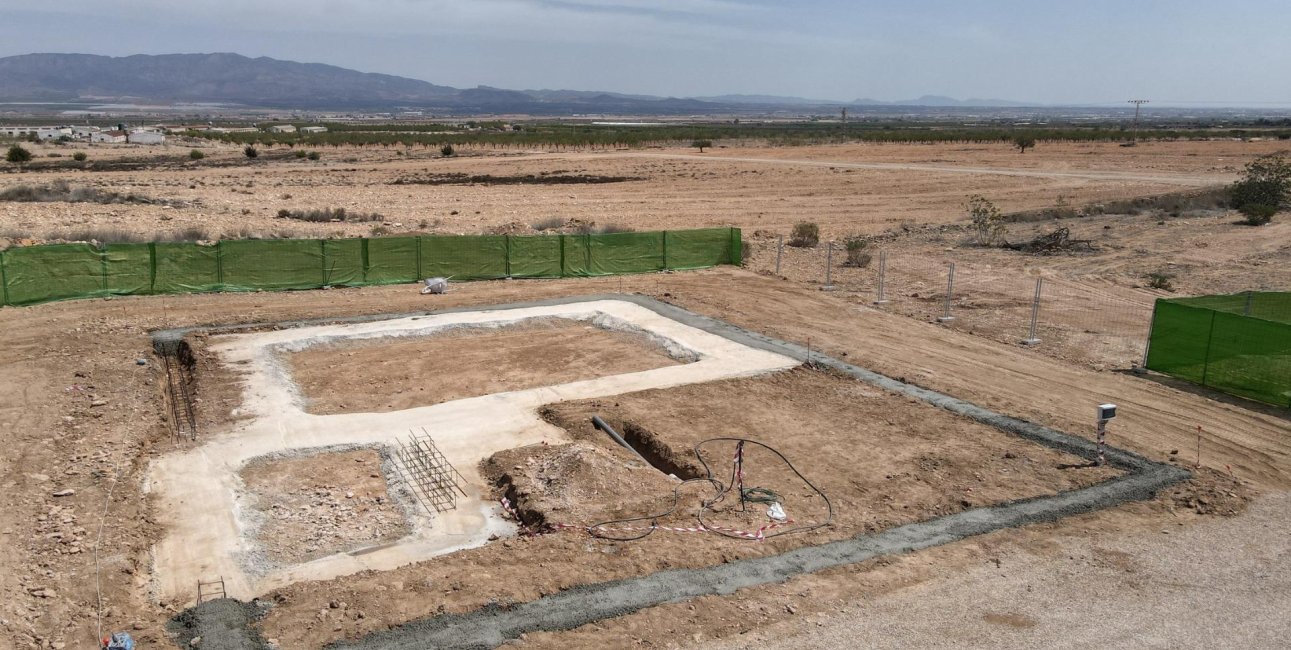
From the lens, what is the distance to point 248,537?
455 inches

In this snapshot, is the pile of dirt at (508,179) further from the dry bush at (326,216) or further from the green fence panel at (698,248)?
the green fence panel at (698,248)

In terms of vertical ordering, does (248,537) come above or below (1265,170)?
below

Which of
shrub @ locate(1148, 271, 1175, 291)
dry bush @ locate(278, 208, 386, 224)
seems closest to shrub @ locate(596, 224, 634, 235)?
dry bush @ locate(278, 208, 386, 224)

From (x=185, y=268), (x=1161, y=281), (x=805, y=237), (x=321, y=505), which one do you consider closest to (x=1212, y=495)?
(x=321, y=505)

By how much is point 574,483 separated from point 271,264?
17252mm

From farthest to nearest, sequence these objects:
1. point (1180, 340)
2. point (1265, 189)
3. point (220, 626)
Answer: point (1265, 189), point (1180, 340), point (220, 626)

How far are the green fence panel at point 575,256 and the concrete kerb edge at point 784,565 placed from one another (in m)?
15.6

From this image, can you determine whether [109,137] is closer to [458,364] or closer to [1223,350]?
[458,364]

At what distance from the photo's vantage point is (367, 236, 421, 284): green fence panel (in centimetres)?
2728

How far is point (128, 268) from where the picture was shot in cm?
2475

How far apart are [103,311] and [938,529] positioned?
21.9m

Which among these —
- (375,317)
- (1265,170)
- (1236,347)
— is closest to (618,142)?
(1265,170)

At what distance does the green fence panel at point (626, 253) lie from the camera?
29734 mm

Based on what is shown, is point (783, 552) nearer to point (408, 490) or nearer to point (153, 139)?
→ point (408, 490)
